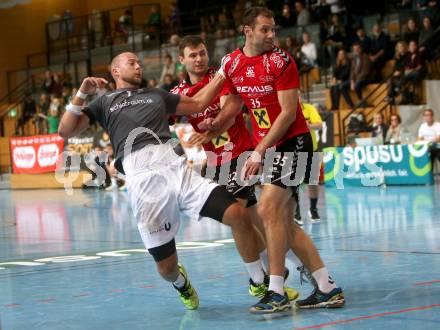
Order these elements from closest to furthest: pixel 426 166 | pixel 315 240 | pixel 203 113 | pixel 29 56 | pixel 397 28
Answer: pixel 203 113 → pixel 315 240 → pixel 426 166 → pixel 397 28 → pixel 29 56

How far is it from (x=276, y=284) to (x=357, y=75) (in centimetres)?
1712

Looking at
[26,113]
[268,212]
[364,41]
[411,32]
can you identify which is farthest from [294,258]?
[26,113]

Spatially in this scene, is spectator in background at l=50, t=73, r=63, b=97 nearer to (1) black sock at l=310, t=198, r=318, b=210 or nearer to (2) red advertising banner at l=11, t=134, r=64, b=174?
(2) red advertising banner at l=11, t=134, r=64, b=174

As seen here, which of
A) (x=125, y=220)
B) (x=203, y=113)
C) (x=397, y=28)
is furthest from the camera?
(x=397, y=28)

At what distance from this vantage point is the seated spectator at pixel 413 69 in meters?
21.9

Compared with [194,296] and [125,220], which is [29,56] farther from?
[194,296]

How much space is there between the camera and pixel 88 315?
6719 mm

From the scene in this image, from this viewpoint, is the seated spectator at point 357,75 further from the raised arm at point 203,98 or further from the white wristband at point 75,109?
the white wristband at point 75,109

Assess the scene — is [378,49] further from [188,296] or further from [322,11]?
[188,296]

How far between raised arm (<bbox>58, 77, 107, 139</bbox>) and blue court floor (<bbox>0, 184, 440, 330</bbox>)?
140 cm

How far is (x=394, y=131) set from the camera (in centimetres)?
1977

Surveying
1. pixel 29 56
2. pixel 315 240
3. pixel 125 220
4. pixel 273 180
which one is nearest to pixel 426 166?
pixel 125 220

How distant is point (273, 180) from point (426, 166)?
12.5 meters

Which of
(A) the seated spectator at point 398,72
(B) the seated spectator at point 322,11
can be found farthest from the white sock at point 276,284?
(B) the seated spectator at point 322,11
